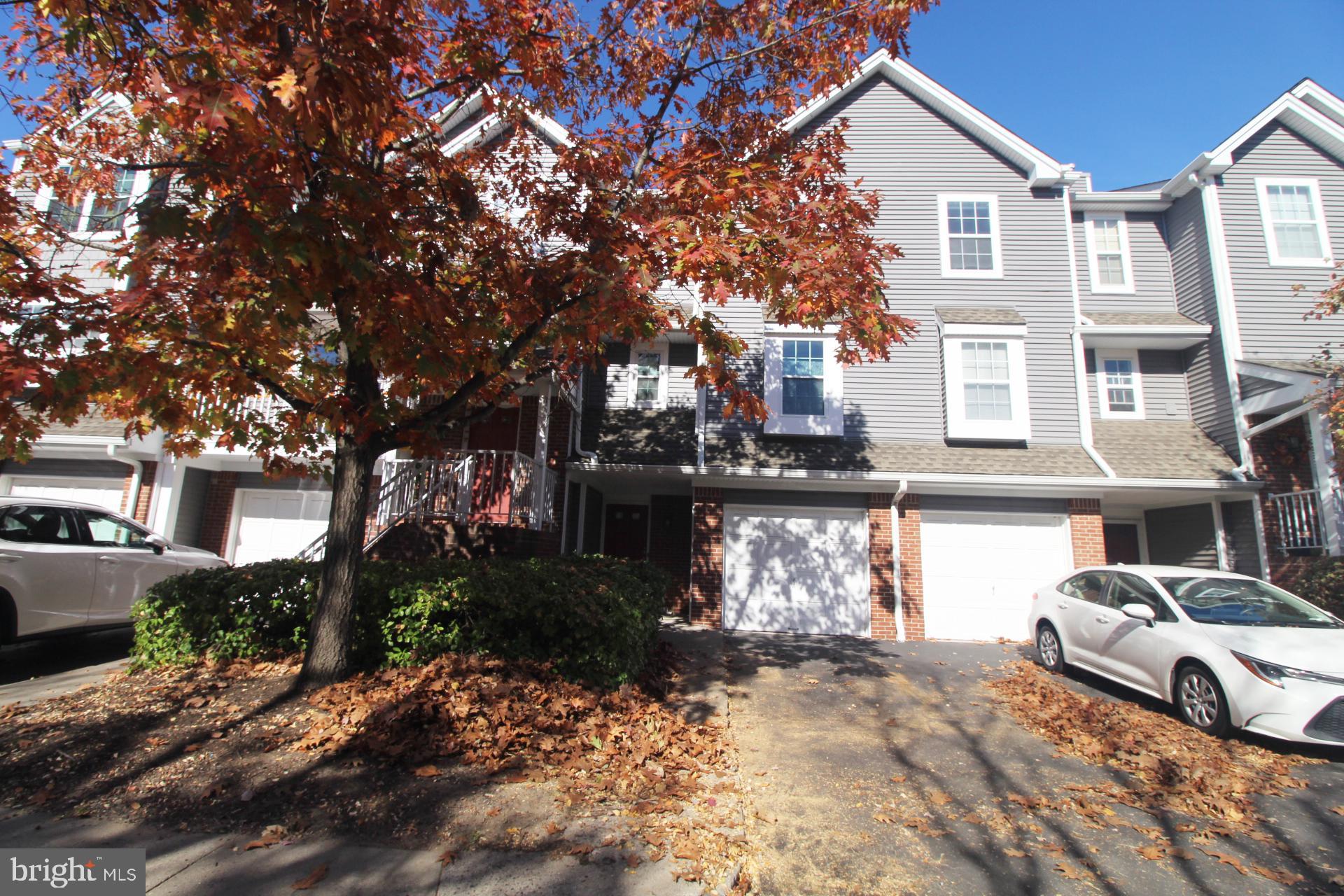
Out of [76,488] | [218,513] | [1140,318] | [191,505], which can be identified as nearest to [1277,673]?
[1140,318]

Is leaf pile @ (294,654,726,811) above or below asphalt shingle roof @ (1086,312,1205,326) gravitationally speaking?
below

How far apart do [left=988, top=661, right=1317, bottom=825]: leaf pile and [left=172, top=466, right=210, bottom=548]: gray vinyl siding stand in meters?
13.8

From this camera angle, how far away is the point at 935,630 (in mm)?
11305

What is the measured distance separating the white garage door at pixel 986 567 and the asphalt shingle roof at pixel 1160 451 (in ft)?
4.81

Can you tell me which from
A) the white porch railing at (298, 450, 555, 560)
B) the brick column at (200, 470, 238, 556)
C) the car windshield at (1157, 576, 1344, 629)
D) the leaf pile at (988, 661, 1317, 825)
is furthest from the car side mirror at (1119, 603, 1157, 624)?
the brick column at (200, 470, 238, 556)

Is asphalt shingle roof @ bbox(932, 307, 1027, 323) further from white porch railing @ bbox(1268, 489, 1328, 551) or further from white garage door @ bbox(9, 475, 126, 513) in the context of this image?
white garage door @ bbox(9, 475, 126, 513)

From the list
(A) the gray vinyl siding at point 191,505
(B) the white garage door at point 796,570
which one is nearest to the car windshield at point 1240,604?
(B) the white garage door at point 796,570

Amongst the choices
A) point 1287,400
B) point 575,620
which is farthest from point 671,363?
point 1287,400

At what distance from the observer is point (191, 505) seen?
1291 centimetres

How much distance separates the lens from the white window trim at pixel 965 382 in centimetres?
1178

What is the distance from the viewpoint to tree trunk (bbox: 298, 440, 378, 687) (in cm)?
561

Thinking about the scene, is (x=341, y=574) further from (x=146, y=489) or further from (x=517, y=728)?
(x=146, y=489)

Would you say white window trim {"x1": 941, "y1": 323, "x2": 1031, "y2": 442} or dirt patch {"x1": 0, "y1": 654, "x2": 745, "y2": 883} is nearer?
dirt patch {"x1": 0, "y1": 654, "x2": 745, "y2": 883}

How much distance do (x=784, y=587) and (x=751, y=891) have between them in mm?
8190
